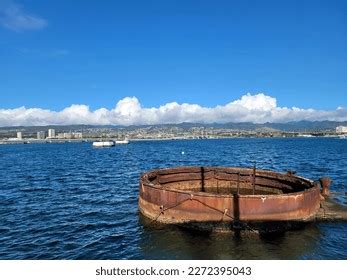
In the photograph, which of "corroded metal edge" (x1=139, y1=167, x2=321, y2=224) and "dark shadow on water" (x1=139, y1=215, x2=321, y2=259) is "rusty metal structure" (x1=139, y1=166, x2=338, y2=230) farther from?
"dark shadow on water" (x1=139, y1=215, x2=321, y2=259)

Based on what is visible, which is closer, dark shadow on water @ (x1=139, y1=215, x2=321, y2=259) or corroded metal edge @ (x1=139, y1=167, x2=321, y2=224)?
dark shadow on water @ (x1=139, y1=215, x2=321, y2=259)

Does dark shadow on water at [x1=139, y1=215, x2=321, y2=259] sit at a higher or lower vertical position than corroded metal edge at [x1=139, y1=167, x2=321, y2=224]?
lower

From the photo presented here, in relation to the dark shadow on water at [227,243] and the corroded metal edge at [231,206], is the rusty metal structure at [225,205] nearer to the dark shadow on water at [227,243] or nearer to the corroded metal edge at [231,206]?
the corroded metal edge at [231,206]

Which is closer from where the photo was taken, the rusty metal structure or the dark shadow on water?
the dark shadow on water

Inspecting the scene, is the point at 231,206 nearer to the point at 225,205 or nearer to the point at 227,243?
the point at 225,205

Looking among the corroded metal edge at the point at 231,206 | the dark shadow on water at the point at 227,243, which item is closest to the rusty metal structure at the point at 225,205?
the corroded metal edge at the point at 231,206

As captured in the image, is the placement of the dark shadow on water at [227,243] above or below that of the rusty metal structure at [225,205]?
below

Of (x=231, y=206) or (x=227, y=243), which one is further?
(x=231, y=206)

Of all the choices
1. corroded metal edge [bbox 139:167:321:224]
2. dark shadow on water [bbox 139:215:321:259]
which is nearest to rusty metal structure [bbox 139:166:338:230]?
corroded metal edge [bbox 139:167:321:224]

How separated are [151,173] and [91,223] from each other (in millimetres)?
5870

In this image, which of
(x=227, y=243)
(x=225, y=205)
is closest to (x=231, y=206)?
(x=225, y=205)
